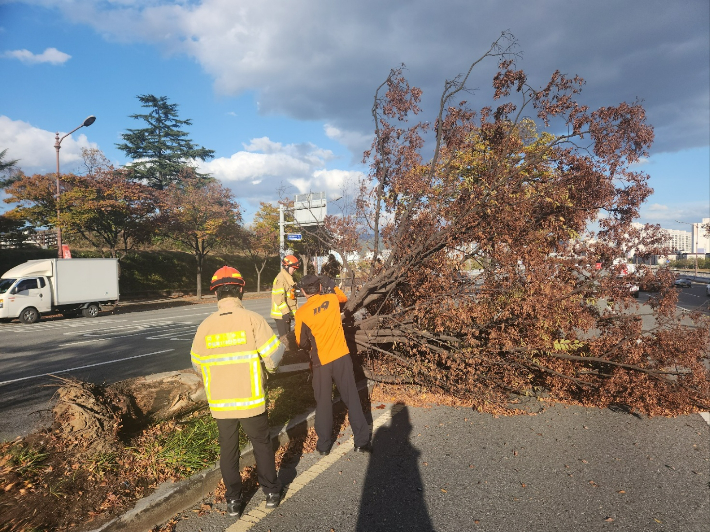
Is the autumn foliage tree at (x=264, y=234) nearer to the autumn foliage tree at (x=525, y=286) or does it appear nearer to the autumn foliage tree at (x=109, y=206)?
the autumn foliage tree at (x=109, y=206)

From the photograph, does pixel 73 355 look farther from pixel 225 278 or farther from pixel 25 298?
pixel 25 298

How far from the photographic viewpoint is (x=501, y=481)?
152 inches

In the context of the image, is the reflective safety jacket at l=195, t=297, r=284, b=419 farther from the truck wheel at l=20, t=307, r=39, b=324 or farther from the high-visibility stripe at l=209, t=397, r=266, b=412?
the truck wheel at l=20, t=307, r=39, b=324

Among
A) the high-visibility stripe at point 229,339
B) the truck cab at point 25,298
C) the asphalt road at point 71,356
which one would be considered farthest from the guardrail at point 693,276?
the truck cab at point 25,298

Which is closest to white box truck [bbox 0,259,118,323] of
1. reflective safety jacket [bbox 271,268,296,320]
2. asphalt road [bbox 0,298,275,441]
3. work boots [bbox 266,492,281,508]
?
asphalt road [bbox 0,298,275,441]

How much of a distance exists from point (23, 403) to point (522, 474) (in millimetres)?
6590

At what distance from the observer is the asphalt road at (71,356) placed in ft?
20.4

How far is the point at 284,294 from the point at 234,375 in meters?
3.67

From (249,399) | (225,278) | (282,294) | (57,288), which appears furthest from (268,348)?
(57,288)

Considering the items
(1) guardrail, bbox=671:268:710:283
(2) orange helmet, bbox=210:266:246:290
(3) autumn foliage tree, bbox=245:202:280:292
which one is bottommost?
(1) guardrail, bbox=671:268:710:283

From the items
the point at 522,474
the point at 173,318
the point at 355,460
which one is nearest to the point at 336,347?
the point at 355,460

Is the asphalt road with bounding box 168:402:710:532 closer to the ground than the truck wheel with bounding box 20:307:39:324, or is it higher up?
closer to the ground

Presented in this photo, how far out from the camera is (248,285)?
3859 cm

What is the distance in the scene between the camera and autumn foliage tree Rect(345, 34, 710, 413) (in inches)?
216
